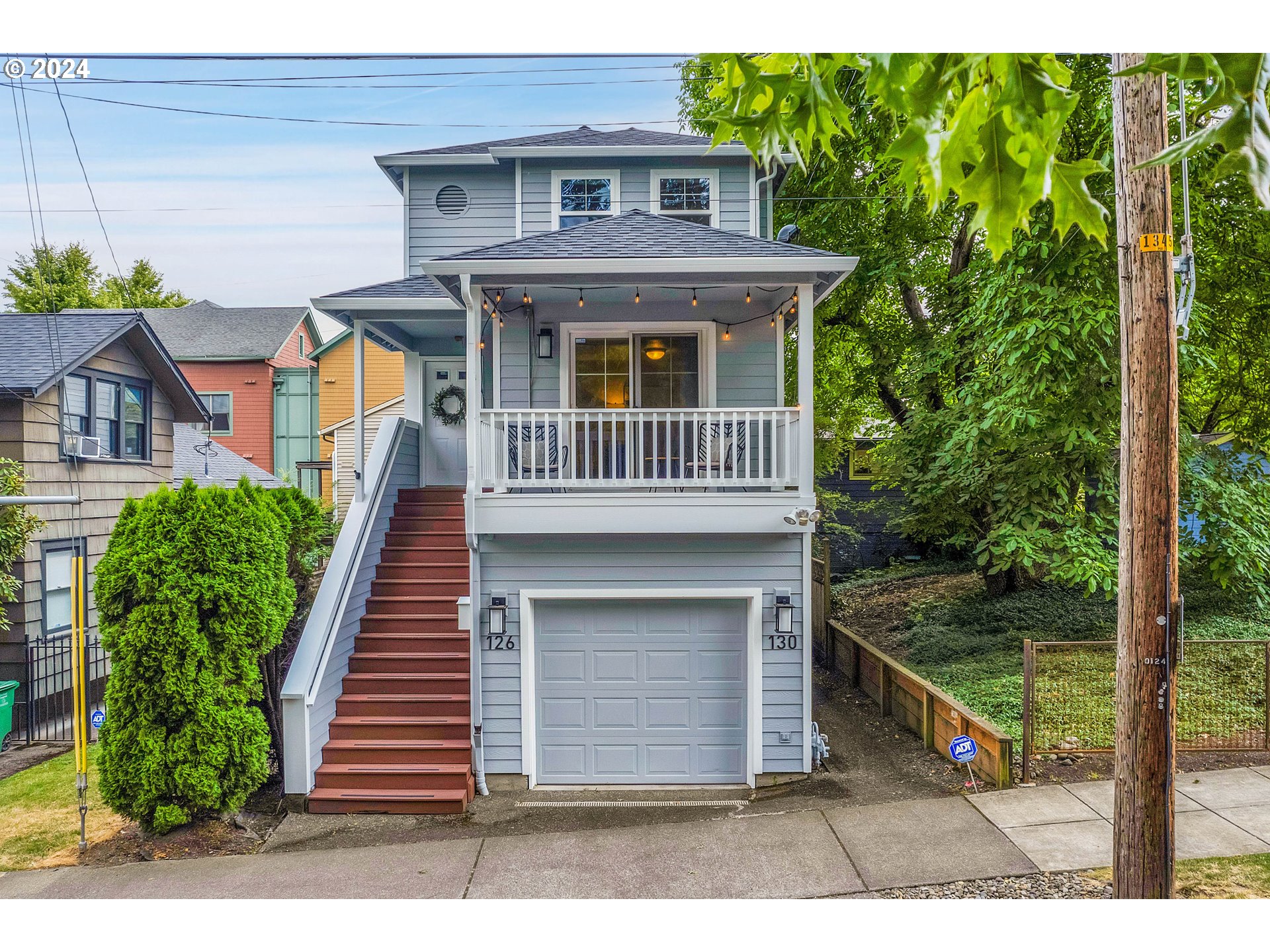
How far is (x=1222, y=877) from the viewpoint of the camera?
3176 millimetres

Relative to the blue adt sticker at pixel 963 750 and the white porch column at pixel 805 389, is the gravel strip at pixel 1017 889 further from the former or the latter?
the white porch column at pixel 805 389

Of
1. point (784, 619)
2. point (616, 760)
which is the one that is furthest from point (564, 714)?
point (784, 619)

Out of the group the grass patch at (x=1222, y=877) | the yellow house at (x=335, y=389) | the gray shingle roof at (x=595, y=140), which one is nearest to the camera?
the grass patch at (x=1222, y=877)

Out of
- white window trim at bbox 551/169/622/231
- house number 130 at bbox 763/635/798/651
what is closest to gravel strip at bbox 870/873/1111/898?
house number 130 at bbox 763/635/798/651

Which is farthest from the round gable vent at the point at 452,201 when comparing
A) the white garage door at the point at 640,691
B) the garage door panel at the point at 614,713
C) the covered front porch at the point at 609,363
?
the garage door panel at the point at 614,713

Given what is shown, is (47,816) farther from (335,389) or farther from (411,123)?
(411,123)

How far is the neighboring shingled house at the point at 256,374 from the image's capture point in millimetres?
4293

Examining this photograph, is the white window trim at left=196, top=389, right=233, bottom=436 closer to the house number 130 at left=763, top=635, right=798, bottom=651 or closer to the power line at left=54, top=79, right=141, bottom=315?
the power line at left=54, top=79, right=141, bottom=315

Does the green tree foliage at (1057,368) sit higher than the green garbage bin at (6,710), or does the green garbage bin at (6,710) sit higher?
the green tree foliage at (1057,368)

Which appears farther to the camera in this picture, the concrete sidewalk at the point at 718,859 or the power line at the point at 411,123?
the power line at the point at 411,123

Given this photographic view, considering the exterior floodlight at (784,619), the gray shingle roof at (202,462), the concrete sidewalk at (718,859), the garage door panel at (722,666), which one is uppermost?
the gray shingle roof at (202,462)

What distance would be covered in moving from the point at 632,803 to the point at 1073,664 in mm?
2884

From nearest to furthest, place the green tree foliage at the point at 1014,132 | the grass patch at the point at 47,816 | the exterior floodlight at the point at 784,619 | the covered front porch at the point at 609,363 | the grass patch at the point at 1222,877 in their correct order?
the green tree foliage at the point at 1014,132 → the grass patch at the point at 1222,877 → the grass patch at the point at 47,816 → the covered front porch at the point at 609,363 → the exterior floodlight at the point at 784,619

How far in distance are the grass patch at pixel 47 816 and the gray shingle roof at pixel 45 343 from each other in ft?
6.76
